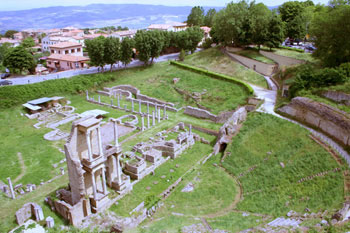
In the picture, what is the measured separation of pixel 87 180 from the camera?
2041 cm

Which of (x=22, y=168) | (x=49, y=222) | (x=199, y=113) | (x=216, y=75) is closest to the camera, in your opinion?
(x=49, y=222)

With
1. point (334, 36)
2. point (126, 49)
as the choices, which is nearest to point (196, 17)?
A: point (126, 49)

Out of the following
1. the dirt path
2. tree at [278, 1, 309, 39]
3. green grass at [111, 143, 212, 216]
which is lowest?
green grass at [111, 143, 212, 216]

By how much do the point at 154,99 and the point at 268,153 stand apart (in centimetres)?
2170

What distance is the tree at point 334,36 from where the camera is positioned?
35.2 metres

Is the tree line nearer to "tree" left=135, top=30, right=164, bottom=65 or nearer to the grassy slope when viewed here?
"tree" left=135, top=30, right=164, bottom=65

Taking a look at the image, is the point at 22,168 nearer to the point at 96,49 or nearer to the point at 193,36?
the point at 96,49

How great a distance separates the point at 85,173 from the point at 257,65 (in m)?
37.7

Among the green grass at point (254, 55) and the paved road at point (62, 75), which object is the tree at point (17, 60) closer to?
the paved road at point (62, 75)

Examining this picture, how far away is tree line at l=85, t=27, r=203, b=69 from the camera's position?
48531 millimetres

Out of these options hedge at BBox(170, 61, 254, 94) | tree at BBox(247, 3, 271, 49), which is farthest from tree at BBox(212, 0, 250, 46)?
hedge at BBox(170, 61, 254, 94)

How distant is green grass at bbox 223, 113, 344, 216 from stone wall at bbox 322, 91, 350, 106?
6.11m

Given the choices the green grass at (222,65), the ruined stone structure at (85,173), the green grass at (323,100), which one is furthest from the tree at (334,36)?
the ruined stone structure at (85,173)

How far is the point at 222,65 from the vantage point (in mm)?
51406
